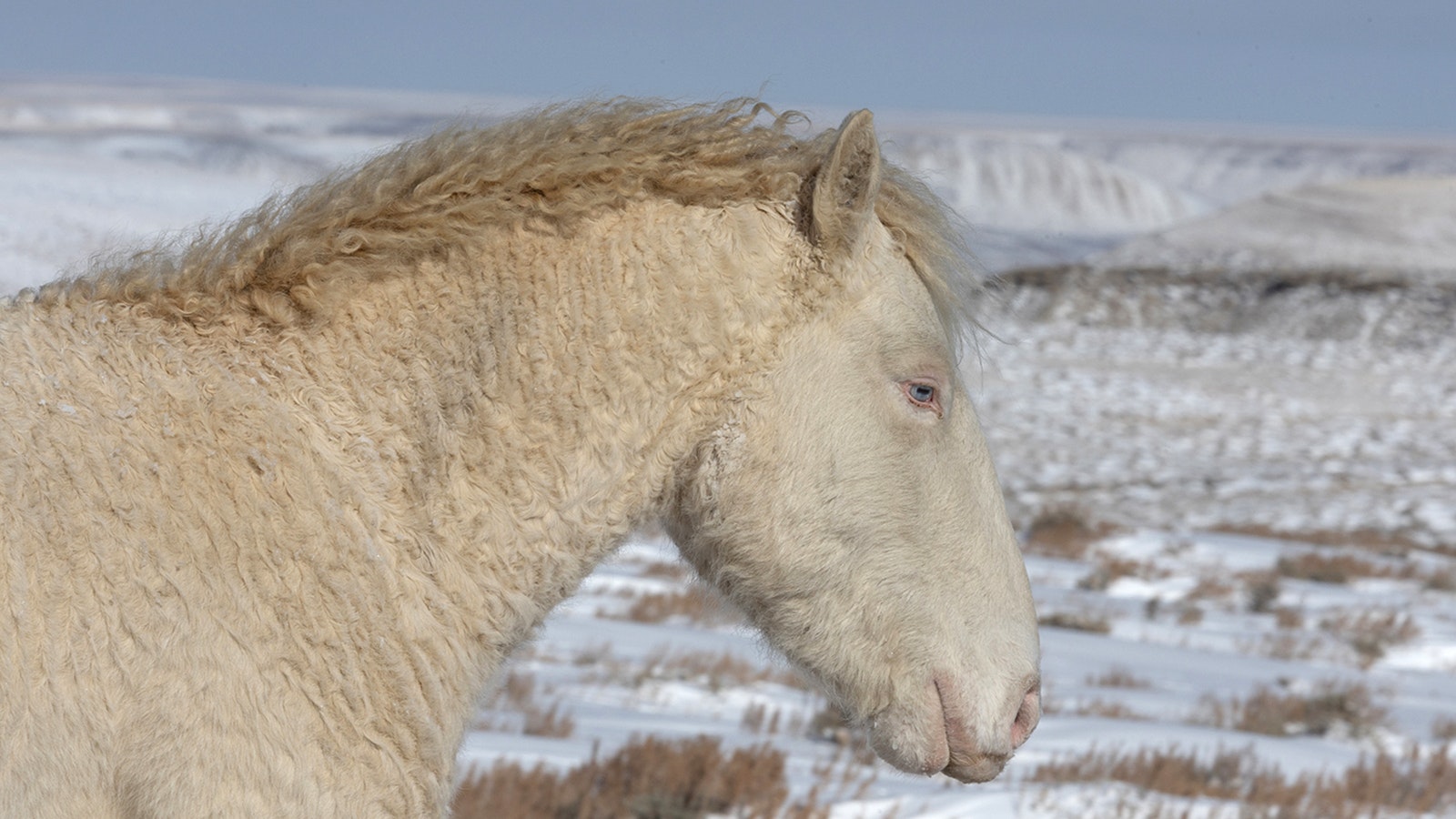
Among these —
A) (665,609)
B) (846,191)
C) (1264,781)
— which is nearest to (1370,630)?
(1264,781)

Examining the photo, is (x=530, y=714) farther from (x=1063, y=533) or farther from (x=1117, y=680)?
(x=1063, y=533)

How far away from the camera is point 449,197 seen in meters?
2.35

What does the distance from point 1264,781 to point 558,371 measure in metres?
4.96

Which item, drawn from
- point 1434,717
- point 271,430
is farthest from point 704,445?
point 1434,717

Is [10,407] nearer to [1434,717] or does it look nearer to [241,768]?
[241,768]

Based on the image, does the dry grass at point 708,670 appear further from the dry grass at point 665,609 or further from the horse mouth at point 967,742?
the horse mouth at point 967,742

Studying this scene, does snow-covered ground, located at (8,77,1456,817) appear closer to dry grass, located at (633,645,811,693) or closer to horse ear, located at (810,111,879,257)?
dry grass, located at (633,645,811,693)

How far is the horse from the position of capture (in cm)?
194

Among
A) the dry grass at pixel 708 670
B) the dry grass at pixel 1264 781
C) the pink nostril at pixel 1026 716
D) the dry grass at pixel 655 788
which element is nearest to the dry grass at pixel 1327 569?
the dry grass at pixel 1264 781

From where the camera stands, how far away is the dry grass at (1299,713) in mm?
7645

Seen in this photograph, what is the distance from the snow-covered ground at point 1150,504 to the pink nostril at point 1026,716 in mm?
540

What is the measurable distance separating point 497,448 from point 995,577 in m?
1.01

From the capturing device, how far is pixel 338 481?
218cm

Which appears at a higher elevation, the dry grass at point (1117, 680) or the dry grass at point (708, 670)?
the dry grass at point (708, 670)
